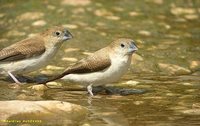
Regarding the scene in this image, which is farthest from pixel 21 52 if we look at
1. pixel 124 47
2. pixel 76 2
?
pixel 76 2

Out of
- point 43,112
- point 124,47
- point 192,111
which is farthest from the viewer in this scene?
point 124,47

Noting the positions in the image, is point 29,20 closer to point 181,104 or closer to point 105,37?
point 105,37

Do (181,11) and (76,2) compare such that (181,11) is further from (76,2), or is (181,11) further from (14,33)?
(14,33)

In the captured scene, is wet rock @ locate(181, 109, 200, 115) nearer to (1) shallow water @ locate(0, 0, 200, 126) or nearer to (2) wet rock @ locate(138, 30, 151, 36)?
(1) shallow water @ locate(0, 0, 200, 126)

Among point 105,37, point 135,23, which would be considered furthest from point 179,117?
point 135,23

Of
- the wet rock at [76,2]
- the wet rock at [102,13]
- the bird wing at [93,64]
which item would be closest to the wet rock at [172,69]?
the bird wing at [93,64]
